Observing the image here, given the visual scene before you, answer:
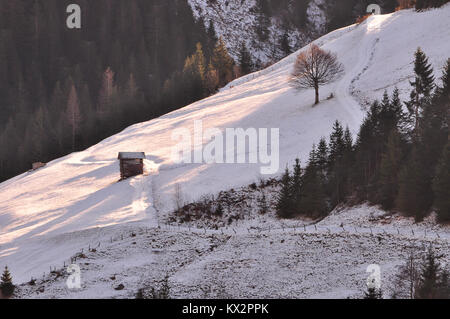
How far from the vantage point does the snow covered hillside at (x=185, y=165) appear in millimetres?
44125

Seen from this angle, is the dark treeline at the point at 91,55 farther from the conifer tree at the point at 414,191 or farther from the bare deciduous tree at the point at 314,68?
the conifer tree at the point at 414,191

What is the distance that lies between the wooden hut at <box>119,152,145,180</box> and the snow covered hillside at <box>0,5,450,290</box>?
3.66 feet

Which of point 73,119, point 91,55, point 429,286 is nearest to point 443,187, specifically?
point 429,286

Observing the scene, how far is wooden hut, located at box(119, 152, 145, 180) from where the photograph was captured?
182ft

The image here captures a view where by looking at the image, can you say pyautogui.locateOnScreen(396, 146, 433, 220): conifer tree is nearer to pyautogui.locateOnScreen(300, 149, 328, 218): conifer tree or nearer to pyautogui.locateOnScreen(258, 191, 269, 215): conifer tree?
pyautogui.locateOnScreen(300, 149, 328, 218): conifer tree

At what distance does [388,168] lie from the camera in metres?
41.3

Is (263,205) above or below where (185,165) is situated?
below

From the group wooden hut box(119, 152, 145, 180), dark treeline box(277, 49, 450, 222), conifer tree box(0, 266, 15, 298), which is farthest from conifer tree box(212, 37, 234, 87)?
conifer tree box(0, 266, 15, 298)

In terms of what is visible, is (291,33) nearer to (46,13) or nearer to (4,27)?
(46,13)

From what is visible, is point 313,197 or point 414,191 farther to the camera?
point 313,197

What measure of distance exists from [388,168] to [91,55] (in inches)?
4416

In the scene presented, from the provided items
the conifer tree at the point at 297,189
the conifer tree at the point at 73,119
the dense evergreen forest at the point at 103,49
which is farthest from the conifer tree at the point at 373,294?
the dense evergreen forest at the point at 103,49

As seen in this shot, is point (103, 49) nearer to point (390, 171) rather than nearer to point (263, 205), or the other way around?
point (263, 205)

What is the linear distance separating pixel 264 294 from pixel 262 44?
11303 cm
